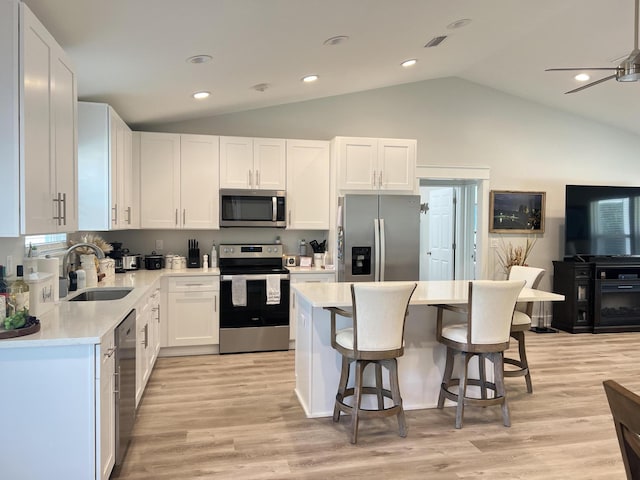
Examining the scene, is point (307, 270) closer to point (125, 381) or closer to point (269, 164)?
point (269, 164)

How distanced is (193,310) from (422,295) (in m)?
2.54

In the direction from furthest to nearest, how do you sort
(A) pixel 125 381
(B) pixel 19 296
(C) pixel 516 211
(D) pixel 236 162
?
(C) pixel 516 211
(D) pixel 236 162
(A) pixel 125 381
(B) pixel 19 296

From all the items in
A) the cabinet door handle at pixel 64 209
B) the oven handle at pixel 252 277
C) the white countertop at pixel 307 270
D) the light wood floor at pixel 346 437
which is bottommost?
the light wood floor at pixel 346 437

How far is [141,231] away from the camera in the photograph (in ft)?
17.2

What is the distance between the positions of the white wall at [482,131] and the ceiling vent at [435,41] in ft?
4.92

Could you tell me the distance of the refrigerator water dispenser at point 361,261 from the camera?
487 cm

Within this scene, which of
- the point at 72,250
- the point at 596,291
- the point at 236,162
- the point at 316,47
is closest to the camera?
the point at 72,250

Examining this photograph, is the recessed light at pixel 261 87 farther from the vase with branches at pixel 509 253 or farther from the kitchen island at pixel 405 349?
the vase with branches at pixel 509 253

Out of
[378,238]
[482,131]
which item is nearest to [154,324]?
[378,238]

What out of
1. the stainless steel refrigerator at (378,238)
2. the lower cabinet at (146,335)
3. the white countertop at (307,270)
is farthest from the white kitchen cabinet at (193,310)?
the stainless steel refrigerator at (378,238)

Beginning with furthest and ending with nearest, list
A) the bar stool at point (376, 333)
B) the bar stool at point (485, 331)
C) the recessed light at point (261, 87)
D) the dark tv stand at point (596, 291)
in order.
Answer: the dark tv stand at point (596, 291), the recessed light at point (261, 87), the bar stool at point (485, 331), the bar stool at point (376, 333)

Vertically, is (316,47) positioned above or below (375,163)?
above

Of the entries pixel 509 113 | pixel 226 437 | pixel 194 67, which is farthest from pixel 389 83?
pixel 226 437

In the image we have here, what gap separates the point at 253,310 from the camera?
4.84 meters
